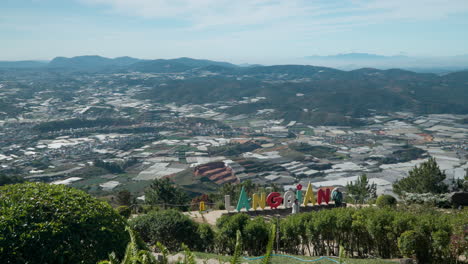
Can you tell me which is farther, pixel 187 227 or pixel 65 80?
pixel 65 80

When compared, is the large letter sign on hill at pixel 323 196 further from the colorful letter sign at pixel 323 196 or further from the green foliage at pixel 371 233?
the green foliage at pixel 371 233

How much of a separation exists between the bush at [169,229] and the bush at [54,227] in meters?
6.00

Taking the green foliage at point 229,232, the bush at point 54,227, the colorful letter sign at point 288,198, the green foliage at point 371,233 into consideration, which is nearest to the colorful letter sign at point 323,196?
the colorful letter sign at point 288,198

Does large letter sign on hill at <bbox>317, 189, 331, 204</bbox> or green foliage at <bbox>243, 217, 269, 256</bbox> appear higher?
green foliage at <bbox>243, 217, 269, 256</bbox>

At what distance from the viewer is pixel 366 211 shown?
12.2 meters

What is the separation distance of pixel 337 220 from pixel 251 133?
277 ft

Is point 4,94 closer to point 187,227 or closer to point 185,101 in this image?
point 185,101

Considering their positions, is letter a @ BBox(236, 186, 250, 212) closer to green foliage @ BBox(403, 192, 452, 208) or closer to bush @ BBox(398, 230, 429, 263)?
green foliage @ BBox(403, 192, 452, 208)

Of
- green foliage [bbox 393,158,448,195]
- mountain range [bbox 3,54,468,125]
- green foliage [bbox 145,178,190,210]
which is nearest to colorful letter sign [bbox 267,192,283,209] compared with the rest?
green foliage [bbox 145,178,190,210]

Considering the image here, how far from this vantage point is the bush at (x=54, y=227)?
19.1 feet

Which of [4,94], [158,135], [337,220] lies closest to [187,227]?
[337,220]

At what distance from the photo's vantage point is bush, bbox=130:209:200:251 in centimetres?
1329

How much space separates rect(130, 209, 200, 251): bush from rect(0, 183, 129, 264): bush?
19.7 ft

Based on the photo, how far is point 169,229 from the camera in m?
13.3
